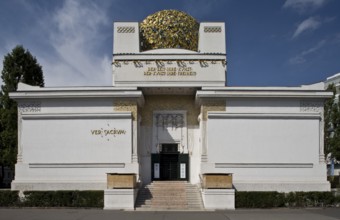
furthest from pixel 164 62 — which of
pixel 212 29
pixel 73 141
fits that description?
pixel 73 141

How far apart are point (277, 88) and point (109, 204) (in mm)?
11630

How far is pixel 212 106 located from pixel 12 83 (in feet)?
55.3

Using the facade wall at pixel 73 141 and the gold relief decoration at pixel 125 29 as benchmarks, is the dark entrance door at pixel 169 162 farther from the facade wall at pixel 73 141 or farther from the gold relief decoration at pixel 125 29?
the gold relief decoration at pixel 125 29

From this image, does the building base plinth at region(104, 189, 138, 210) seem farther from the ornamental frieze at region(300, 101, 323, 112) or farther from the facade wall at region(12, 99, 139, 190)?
the ornamental frieze at region(300, 101, 323, 112)

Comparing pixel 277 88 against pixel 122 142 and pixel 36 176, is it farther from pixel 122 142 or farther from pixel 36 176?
pixel 36 176

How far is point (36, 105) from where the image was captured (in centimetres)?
1998

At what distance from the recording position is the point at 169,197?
18125mm

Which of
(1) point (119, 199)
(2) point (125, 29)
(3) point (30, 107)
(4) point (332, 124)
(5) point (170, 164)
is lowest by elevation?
(1) point (119, 199)

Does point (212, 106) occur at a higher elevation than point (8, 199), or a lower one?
higher

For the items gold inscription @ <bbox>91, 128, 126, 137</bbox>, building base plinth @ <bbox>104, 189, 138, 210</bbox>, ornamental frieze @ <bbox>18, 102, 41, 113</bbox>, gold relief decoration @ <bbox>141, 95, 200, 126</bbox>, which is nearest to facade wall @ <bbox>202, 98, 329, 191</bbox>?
gold relief decoration @ <bbox>141, 95, 200, 126</bbox>

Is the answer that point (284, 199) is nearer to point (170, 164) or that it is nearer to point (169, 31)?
point (170, 164)

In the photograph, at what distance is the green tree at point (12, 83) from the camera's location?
25844mm

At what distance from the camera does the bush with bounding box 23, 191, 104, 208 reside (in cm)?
1722

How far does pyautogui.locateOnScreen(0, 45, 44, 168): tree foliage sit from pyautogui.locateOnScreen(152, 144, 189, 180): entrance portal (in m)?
11.7
